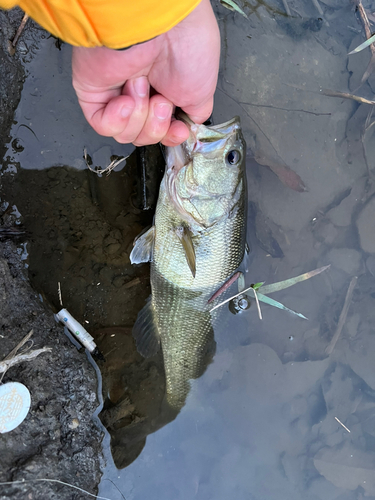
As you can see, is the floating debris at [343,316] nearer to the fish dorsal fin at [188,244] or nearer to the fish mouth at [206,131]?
the fish dorsal fin at [188,244]

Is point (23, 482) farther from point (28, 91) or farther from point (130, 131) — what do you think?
point (28, 91)

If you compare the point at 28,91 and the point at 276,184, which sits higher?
the point at 28,91

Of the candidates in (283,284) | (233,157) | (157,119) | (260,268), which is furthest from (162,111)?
(283,284)

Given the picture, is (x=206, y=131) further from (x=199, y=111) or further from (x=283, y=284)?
(x=283, y=284)

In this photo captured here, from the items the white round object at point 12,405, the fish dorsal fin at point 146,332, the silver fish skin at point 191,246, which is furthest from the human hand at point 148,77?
the white round object at point 12,405

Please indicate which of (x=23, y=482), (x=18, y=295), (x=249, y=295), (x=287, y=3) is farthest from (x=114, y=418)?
(x=287, y=3)
